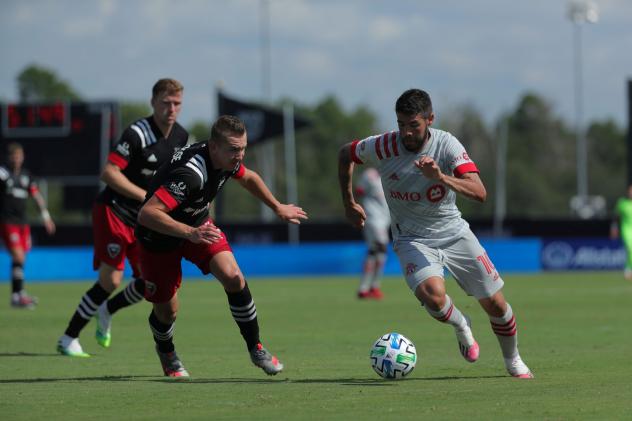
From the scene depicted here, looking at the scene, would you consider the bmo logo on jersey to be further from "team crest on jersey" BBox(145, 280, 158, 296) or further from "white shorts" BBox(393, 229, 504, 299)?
"team crest on jersey" BBox(145, 280, 158, 296)

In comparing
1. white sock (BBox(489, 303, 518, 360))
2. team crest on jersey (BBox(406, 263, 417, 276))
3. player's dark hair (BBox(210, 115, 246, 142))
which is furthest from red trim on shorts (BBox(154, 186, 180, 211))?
white sock (BBox(489, 303, 518, 360))

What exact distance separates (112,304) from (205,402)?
401 cm

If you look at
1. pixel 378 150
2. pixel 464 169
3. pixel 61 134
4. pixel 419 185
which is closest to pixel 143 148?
pixel 378 150

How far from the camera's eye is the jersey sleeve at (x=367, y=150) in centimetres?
933

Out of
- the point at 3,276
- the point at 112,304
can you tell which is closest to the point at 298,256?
the point at 3,276

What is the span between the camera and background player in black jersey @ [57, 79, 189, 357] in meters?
10.9

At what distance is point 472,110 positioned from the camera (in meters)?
89.9

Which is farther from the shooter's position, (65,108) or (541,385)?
(65,108)

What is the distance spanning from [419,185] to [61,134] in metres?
26.1

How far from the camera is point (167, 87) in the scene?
35.4 feet

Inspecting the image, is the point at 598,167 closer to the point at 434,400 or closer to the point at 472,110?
the point at 472,110

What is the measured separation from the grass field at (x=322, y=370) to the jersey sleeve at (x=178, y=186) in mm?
1422

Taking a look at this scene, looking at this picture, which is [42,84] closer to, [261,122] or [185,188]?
[261,122]

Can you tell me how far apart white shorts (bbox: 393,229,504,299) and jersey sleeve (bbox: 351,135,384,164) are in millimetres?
775
